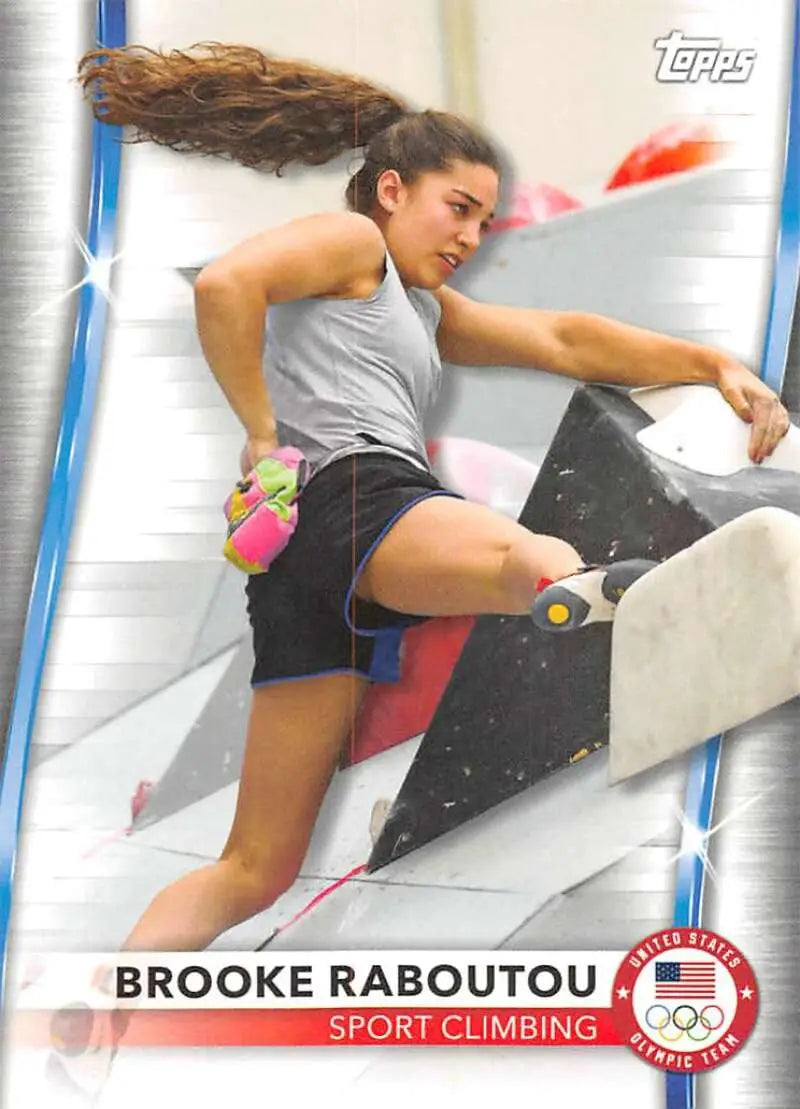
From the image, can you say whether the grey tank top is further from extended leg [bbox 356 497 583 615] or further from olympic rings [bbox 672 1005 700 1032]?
olympic rings [bbox 672 1005 700 1032]

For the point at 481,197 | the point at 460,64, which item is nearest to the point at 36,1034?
the point at 481,197

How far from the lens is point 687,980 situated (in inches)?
94.4

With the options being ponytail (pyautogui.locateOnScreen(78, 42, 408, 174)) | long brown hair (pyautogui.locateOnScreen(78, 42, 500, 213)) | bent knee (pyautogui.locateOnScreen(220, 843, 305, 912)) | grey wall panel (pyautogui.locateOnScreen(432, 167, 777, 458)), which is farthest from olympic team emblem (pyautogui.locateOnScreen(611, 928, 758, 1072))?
ponytail (pyautogui.locateOnScreen(78, 42, 408, 174))

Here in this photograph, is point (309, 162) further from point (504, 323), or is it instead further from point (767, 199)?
point (767, 199)

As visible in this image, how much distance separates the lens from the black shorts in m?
2.35

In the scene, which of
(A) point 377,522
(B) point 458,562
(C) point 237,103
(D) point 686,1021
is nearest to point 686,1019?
(D) point 686,1021

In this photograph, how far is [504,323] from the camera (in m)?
2.41

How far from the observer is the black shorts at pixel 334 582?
2352 millimetres

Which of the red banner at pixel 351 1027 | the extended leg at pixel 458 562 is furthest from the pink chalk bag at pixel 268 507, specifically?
the red banner at pixel 351 1027

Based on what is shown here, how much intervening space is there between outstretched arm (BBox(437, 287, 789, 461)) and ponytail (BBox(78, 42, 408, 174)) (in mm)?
Result: 315

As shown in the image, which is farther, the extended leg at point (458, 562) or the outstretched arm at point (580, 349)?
the outstretched arm at point (580, 349)

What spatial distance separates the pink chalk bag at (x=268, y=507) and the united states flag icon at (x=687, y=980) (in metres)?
0.92

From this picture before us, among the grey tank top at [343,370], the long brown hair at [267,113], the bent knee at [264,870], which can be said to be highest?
the long brown hair at [267,113]

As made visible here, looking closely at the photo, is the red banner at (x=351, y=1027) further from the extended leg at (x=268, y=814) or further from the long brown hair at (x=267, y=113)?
the long brown hair at (x=267, y=113)
